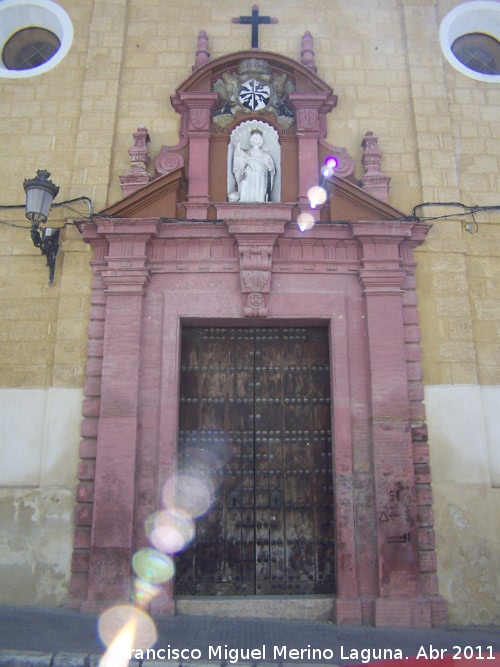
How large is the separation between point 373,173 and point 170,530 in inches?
173

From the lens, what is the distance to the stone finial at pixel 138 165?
6055mm

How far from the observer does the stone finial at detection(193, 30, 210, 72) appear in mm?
6613

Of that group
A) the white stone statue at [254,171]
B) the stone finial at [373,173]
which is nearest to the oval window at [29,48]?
the white stone statue at [254,171]

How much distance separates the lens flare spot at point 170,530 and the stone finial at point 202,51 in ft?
16.7

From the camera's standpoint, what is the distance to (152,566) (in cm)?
515

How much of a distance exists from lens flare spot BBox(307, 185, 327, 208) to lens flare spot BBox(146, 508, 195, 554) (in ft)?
11.6

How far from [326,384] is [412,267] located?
5.17 feet

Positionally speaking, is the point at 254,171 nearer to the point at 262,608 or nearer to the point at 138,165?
the point at 138,165

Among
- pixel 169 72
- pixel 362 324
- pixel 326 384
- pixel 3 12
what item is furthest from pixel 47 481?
pixel 3 12

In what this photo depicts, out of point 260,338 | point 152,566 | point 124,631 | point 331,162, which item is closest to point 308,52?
point 331,162

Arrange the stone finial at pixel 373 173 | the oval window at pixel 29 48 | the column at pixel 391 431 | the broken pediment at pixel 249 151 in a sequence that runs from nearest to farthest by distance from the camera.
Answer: the column at pixel 391 431
the broken pediment at pixel 249 151
the stone finial at pixel 373 173
the oval window at pixel 29 48

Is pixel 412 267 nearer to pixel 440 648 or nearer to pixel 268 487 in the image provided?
pixel 268 487

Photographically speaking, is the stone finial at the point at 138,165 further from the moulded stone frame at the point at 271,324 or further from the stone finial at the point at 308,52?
the stone finial at the point at 308,52

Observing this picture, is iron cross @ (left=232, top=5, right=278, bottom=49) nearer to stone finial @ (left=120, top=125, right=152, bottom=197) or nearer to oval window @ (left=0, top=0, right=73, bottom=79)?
stone finial @ (left=120, top=125, right=152, bottom=197)
